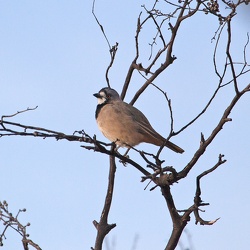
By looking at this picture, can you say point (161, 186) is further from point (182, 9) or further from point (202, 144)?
point (182, 9)

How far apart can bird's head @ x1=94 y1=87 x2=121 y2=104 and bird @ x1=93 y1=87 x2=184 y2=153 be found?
354 millimetres

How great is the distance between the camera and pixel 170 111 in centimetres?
407

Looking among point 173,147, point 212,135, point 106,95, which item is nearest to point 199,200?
point 212,135

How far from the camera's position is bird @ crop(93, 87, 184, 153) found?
6.56 meters

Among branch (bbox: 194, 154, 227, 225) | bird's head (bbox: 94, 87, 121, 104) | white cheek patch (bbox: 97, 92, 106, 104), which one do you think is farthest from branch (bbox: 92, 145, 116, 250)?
white cheek patch (bbox: 97, 92, 106, 104)

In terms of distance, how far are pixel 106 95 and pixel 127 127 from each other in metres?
0.84

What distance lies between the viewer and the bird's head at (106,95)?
715cm

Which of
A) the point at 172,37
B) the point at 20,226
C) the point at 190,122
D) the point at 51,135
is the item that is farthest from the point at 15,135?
the point at 172,37

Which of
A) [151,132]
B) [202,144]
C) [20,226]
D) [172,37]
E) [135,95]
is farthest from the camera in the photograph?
[151,132]

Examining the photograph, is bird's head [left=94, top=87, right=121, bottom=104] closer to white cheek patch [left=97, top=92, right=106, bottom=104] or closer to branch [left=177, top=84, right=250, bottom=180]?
white cheek patch [left=97, top=92, right=106, bottom=104]

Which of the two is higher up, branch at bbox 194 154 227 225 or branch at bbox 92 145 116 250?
branch at bbox 92 145 116 250

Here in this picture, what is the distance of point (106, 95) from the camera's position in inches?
287

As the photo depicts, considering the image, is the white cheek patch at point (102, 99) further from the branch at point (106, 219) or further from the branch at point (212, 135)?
the branch at point (212, 135)

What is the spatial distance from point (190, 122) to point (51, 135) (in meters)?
1.00
